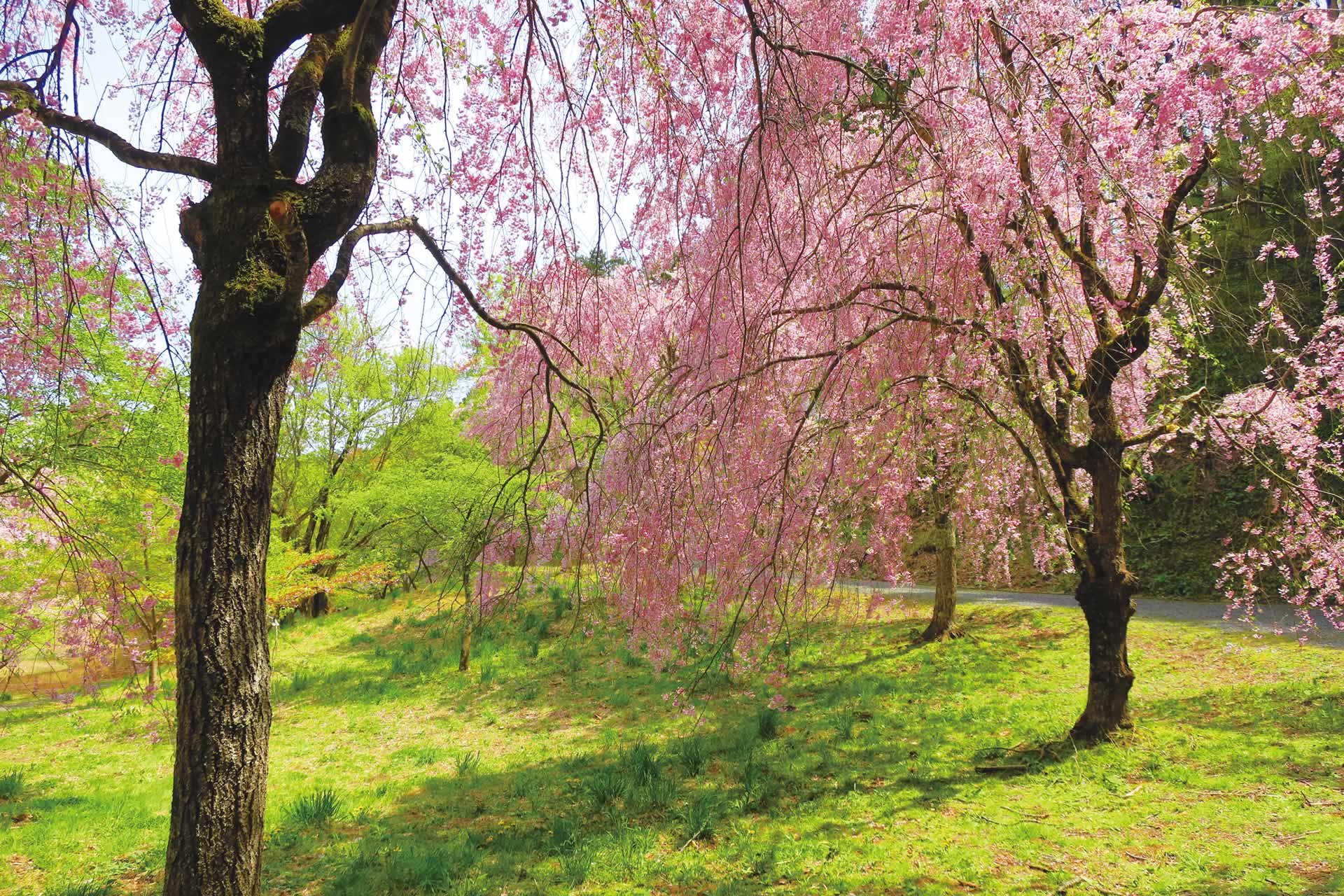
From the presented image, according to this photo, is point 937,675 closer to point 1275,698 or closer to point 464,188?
point 1275,698

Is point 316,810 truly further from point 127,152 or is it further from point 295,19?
point 295,19

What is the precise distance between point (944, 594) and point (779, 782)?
13.6 ft

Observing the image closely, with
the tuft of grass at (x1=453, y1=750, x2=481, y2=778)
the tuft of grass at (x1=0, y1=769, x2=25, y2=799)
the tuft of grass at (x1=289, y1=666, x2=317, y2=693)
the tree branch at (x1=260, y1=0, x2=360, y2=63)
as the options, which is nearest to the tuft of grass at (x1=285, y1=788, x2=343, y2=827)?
the tuft of grass at (x1=453, y1=750, x2=481, y2=778)

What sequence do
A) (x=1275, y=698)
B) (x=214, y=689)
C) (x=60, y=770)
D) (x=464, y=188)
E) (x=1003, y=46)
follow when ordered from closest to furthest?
(x=214, y=689), (x=1003, y=46), (x=464, y=188), (x=1275, y=698), (x=60, y=770)

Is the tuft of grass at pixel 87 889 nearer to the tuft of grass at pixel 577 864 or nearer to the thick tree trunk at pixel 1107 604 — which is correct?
the tuft of grass at pixel 577 864

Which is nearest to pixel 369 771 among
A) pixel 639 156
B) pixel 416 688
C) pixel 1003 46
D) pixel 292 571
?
pixel 416 688

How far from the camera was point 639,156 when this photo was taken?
11.4ft

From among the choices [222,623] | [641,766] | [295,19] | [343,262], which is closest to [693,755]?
[641,766]

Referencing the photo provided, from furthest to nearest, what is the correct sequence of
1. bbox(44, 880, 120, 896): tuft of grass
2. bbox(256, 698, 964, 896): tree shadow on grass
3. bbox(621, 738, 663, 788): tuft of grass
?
bbox(621, 738, 663, 788): tuft of grass
bbox(256, 698, 964, 896): tree shadow on grass
bbox(44, 880, 120, 896): tuft of grass

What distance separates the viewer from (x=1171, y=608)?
9.45m

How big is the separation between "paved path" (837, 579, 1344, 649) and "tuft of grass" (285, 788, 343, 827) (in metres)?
3.84

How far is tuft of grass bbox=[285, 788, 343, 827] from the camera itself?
4746 mm

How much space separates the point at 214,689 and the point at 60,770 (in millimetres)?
6632

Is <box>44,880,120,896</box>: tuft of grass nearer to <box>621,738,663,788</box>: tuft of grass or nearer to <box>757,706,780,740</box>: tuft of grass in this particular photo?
<box>621,738,663,788</box>: tuft of grass
